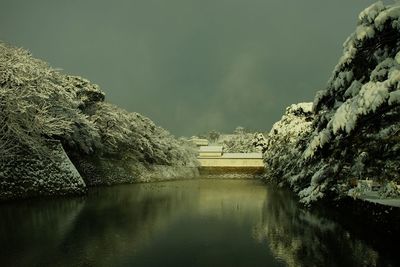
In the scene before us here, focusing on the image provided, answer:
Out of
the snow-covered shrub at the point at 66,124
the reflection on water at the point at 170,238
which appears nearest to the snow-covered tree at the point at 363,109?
the reflection on water at the point at 170,238

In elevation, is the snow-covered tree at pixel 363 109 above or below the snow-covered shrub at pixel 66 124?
below

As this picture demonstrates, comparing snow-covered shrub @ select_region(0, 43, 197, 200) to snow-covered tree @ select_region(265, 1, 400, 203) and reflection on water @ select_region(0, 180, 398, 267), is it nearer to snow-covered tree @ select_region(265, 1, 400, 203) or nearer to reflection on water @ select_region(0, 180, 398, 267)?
reflection on water @ select_region(0, 180, 398, 267)

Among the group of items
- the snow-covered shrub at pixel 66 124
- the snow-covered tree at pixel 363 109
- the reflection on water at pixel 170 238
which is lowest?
the reflection on water at pixel 170 238

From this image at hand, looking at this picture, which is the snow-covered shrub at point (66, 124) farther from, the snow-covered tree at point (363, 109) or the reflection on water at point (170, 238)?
the snow-covered tree at point (363, 109)

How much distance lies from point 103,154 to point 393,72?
1400 inches

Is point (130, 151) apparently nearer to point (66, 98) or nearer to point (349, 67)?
point (66, 98)

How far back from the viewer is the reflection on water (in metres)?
9.31

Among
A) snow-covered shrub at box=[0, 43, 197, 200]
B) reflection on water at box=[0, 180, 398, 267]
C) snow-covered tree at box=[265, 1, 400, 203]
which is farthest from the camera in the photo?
snow-covered shrub at box=[0, 43, 197, 200]

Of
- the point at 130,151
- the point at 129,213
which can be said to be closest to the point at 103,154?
the point at 130,151

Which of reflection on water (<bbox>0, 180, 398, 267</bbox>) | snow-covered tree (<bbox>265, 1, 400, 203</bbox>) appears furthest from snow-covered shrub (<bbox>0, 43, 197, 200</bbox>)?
snow-covered tree (<bbox>265, 1, 400, 203</bbox>)

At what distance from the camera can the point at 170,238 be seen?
1202 centimetres

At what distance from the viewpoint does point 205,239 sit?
1205cm

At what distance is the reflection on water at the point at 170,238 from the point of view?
931cm

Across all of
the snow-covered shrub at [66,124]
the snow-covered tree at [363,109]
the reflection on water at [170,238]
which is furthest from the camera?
the snow-covered shrub at [66,124]
